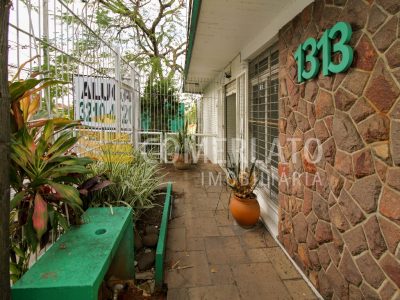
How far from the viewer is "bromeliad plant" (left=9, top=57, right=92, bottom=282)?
1423 mm

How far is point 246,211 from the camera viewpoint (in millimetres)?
3109

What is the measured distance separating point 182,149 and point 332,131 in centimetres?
506

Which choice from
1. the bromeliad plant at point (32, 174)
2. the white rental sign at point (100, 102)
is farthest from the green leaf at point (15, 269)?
the white rental sign at point (100, 102)

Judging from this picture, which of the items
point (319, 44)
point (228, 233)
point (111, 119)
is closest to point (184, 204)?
point (228, 233)

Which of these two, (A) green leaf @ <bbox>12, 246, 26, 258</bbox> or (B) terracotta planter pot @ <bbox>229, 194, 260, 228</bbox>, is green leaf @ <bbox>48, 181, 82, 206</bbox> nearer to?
(A) green leaf @ <bbox>12, 246, 26, 258</bbox>

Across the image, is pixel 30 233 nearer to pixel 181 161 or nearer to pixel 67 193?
pixel 67 193

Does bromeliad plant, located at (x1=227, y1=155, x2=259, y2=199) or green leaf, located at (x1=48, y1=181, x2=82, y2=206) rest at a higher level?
green leaf, located at (x1=48, y1=181, x2=82, y2=206)

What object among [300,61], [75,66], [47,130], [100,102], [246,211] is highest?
[75,66]

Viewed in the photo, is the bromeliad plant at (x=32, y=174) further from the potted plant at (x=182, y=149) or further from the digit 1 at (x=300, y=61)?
the potted plant at (x=182, y=149)

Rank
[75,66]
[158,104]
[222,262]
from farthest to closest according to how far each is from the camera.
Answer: [158,104] → [75,66] → [222,262]

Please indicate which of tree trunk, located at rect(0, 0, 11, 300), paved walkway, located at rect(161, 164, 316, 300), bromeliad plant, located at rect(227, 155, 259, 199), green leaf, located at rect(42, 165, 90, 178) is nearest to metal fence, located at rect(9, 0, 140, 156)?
tree trunk, located at rect(0, 0, 11, 300)

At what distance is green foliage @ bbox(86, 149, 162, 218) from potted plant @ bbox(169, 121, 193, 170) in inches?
123

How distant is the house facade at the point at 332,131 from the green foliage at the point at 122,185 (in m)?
1.62

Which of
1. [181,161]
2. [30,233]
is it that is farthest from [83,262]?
[181,161]
